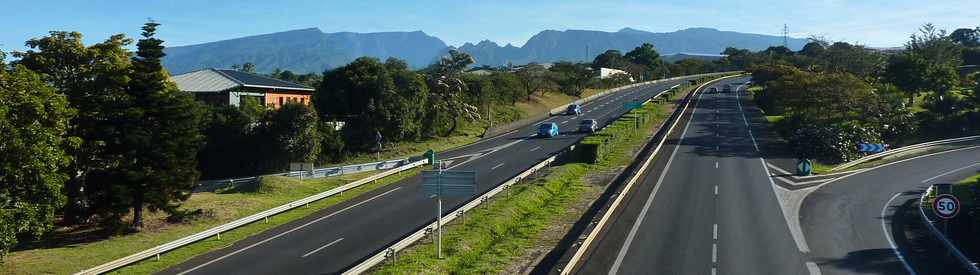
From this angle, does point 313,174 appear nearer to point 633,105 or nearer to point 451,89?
point 451,89

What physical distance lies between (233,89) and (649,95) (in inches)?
3105

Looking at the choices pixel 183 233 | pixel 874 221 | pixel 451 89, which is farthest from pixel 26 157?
pixel 451 89

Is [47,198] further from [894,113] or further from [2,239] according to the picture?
[894,113]

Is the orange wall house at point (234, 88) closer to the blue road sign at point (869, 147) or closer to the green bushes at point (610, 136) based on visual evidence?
the green bushes at point (610, 136)

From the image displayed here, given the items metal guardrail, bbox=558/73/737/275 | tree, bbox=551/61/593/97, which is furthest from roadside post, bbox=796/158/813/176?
tree, bbox=551/61/593/97

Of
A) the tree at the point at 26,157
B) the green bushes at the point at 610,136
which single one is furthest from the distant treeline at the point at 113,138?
the green bushes at the point at 610,136

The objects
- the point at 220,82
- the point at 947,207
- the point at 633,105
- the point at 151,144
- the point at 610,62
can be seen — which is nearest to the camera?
the point at 947,207

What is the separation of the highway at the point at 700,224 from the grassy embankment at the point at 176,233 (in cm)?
1532

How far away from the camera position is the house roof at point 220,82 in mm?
61531

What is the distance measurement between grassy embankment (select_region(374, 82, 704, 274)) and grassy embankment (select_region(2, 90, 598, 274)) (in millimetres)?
9014

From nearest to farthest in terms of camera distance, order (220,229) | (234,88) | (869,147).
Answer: (220,229)
(869,147)
(234,88)

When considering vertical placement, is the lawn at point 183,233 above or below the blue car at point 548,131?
below

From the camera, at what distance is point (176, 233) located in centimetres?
2928

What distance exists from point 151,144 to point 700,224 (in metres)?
23.9
